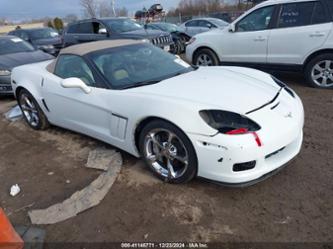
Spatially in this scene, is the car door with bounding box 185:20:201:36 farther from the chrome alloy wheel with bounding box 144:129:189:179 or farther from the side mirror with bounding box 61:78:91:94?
the chrome alloy wheel with bounding box 144:129:189:179

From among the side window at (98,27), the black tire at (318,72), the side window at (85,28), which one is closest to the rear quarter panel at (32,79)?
the black tire at (318,72)

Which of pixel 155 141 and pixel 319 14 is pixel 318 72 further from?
pixel 155 141

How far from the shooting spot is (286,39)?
572 cm

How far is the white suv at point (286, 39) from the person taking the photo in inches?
213

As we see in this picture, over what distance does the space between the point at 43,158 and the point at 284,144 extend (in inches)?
119

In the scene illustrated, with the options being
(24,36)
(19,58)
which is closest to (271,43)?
(19,58)

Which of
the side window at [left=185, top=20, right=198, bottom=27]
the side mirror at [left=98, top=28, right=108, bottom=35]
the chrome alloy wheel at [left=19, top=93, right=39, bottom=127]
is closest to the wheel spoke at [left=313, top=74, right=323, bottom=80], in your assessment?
the chrome alloy wheel at [left=19, top=93, right=39, bottom=127]

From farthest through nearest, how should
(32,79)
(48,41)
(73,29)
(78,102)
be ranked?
1. (48,41)
2. (73,29)
3. (32,79)
4. (78,102)

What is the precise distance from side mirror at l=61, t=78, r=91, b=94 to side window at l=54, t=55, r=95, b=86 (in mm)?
119

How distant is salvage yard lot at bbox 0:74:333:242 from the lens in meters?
2.41

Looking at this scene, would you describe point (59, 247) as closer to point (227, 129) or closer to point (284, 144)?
point (227, 129)

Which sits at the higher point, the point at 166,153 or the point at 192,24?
Answer: the point at 166,153

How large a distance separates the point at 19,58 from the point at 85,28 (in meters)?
3.20

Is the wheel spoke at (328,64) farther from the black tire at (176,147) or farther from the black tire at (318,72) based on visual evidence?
the black tire at (176,147)
